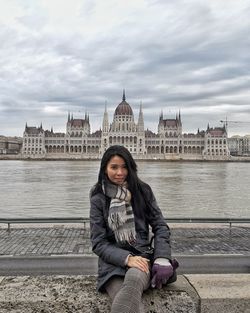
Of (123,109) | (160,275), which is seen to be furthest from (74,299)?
(123,109)

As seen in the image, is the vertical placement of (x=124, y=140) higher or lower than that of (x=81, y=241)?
higher

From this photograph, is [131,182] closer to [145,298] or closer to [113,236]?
[113,236]

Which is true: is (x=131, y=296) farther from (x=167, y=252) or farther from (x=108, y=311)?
(x=167, y=252)

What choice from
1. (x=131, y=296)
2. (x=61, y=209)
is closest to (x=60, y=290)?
(x=131, y=296)

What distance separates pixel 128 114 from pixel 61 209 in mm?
116630

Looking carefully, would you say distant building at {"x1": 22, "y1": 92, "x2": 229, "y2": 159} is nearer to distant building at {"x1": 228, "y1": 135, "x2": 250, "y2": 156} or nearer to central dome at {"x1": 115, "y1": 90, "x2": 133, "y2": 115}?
central dome at {"x1": 115, "y1": 90, "x2": 133, "y2": 115}

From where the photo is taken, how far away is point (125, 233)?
7.62 ft

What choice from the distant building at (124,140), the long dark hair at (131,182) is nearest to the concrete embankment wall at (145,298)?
the long dark hair at (131,182)

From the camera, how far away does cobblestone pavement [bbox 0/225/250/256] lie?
20.1 feet

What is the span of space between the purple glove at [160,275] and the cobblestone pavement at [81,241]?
3.82 m

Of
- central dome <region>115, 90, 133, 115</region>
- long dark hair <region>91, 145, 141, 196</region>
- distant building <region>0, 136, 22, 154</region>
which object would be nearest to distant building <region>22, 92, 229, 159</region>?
central dome <region>115, 90, 133, 115</region>

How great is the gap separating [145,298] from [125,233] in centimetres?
42

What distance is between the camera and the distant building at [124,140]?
417 ft

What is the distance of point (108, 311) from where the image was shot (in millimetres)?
2012
